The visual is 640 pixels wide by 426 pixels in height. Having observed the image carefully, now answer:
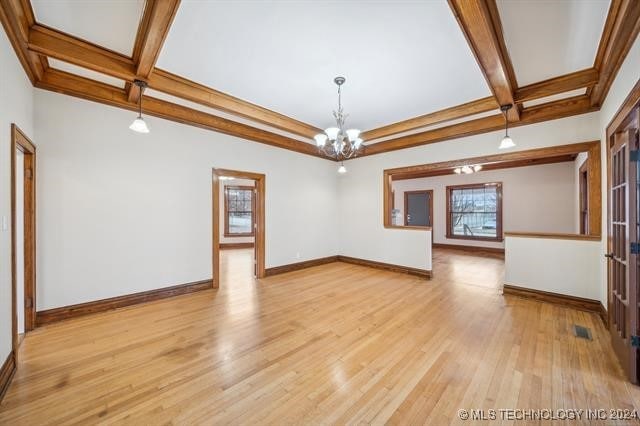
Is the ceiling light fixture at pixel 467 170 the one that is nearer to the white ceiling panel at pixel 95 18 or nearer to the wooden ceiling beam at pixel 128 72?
the wooden ceiling beam at pixel 128 72

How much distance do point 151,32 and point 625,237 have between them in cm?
446

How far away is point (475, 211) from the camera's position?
8352 mm

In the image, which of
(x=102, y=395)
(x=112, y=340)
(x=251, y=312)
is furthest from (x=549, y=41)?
(x=112, y=340)

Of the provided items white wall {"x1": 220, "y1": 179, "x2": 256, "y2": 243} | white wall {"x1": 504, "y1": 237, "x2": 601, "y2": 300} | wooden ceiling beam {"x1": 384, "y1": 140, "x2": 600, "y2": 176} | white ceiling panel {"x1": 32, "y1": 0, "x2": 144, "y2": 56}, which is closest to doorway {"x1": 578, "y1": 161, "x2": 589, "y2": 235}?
wooden ceiling beam {"x1": 384, "y1": 140, "x2": 600, "y2": 176}

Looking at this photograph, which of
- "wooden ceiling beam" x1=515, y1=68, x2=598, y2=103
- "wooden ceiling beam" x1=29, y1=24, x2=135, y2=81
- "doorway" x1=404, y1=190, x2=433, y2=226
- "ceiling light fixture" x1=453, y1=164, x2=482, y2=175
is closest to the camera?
"wooden ceiling beam" x1=29, y1=24, x2=135, y2=81

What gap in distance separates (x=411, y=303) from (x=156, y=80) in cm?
443

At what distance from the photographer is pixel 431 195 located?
9.20 m

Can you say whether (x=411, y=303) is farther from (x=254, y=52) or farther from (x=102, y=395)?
(x=254, y=52)

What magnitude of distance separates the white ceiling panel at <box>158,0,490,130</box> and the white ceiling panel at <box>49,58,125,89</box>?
855 mm

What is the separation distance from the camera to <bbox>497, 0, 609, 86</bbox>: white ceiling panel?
2.01 m

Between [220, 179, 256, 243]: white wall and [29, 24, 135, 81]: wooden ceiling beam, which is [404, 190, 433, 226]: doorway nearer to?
[220, 179, 256, 243]: white wall

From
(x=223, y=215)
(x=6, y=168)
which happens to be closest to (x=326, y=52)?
(x=6, y=168)

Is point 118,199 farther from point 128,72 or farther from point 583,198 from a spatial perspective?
point 583,198

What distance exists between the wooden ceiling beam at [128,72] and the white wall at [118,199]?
873 millimetres
